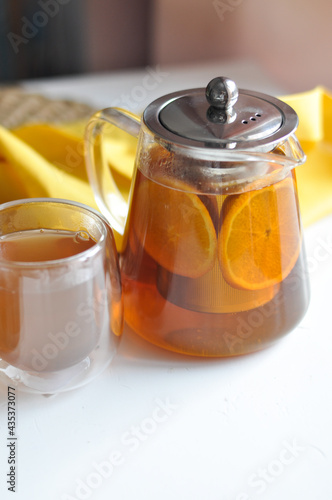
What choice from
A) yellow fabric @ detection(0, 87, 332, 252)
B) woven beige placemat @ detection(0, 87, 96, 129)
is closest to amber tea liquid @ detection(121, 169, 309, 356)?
yellow fabric @ detection(0, 87, 332, 252)

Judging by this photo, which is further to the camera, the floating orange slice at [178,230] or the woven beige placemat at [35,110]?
the woven beige placemat at [35,110]

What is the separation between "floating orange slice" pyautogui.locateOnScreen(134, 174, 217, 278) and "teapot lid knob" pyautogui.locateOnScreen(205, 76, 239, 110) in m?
0.06

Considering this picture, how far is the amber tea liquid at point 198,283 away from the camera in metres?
0.44

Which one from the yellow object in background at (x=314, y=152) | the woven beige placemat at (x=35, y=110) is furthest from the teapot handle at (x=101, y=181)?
the woven beige placemat at (x=35, y=110)

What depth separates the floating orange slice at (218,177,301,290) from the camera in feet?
1.42

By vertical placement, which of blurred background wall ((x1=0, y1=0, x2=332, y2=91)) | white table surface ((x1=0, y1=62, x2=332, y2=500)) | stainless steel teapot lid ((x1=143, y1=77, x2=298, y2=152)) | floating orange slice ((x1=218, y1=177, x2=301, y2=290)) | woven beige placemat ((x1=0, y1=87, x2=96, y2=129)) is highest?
stainless steel teapot lid ((x1=143, y1=77, x2=298, y2=152))

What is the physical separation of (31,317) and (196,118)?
19 centimetres

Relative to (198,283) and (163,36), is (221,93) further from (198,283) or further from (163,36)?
(163,36)

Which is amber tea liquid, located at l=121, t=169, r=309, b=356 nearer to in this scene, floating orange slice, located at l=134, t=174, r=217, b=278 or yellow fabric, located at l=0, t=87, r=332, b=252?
floating orange slice, located at l=134, t=174, r=217, b=278

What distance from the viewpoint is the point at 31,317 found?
407mm

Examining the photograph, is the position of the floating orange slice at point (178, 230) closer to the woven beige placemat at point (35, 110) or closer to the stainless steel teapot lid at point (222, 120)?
the stainless steel teapot lid at point (222, 120)

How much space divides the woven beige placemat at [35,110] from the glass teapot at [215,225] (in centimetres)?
48

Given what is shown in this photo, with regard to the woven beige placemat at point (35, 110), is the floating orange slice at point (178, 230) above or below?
above

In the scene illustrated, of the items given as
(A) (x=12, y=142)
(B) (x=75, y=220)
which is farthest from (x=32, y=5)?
(B) (x=75, y=220)
